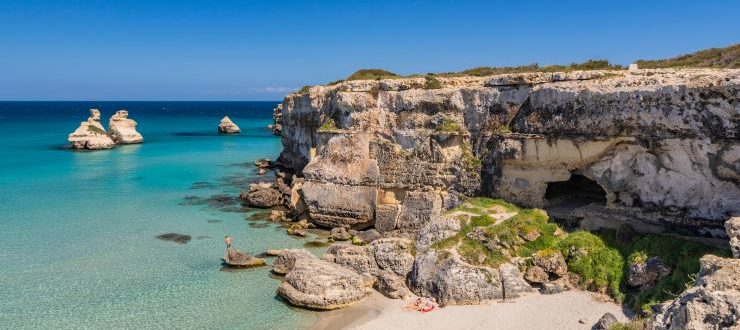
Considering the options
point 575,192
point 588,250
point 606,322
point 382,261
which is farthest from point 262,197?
point 606,322

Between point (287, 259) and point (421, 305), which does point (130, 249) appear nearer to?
point (287, 259)

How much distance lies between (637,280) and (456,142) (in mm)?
10453

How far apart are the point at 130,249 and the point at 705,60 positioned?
88.6ft

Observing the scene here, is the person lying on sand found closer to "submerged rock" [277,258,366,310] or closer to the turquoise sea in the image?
"submerged rock" [277,258,366,310]

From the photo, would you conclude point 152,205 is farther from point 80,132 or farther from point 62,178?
point 80,132

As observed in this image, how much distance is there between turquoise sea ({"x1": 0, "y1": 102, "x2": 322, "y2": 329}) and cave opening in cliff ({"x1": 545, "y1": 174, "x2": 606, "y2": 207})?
11.6m

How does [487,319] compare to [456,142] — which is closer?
[487,319]

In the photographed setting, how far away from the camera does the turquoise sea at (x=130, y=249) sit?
1809cm

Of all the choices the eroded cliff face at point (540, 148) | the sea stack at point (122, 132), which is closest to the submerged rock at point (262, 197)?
the eroded cliff face at point (540, 148)

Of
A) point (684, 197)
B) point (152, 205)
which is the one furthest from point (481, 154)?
point (152, 205)

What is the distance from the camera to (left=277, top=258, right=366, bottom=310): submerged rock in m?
18.3

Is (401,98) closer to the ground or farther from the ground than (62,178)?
farther from the ground

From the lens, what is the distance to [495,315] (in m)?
17.0

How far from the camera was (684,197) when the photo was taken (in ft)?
61.6
